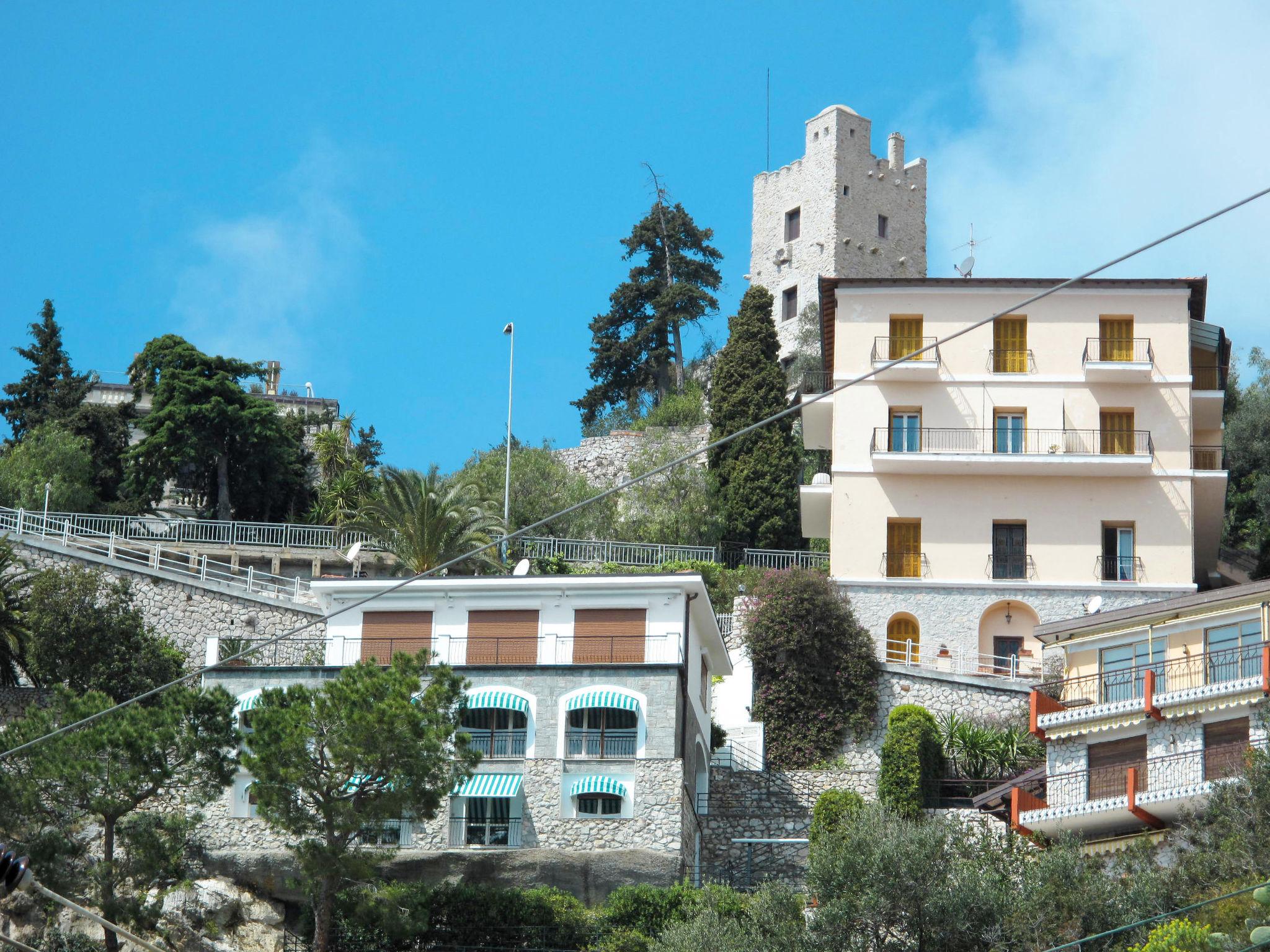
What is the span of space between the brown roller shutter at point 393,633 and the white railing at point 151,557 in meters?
9.58

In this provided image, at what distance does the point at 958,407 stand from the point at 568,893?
2081 centimetres

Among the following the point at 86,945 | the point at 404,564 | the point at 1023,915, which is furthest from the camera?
the point at 404,564

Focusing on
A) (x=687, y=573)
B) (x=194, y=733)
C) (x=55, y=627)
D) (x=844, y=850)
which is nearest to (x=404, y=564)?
(x=55, y=627)

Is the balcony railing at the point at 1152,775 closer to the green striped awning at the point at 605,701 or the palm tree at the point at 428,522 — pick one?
the green striped awning at the point at 605,701

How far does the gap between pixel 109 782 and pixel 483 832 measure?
297 inches

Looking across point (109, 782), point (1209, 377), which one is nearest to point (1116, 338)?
point (1209, 377)

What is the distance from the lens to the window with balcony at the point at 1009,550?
45.4 meters

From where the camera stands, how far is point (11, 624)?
39250mm

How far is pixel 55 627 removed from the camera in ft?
128

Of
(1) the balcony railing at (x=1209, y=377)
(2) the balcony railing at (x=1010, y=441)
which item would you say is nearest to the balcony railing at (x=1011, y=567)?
(2) the balcony railing at (x=1010, y=441)

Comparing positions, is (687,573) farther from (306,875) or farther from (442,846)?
(306,875)

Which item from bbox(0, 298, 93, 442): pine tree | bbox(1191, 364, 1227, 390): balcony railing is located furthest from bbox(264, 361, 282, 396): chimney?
bbox(1191, 364, 1227, 390): balcony railing

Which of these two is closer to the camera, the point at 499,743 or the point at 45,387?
the point at 499,743

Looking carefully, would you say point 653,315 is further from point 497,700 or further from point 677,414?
point 497,700
